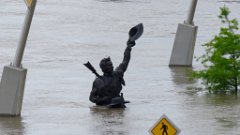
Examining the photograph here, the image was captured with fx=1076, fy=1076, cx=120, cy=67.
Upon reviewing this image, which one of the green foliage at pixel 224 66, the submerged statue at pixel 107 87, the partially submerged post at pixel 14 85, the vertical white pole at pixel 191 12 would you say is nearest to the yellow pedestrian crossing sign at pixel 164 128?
the partially submerged post at pixel 14 85

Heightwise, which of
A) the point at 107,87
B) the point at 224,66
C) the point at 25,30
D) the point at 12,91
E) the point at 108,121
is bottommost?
the point at 108,121

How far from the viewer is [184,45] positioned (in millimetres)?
22688

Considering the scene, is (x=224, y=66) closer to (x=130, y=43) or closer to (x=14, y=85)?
(x=130, y=43)

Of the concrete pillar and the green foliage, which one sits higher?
the green foliage

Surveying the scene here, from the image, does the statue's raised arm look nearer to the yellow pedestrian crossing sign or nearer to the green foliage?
the green foliage

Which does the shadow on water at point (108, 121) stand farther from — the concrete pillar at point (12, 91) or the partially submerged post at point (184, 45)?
the partially submerged post at point (184, 45)

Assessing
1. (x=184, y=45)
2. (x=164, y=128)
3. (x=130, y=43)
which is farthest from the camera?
(x=184, y=45)

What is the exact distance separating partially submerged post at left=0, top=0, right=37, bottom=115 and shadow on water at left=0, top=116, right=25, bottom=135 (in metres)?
0.18

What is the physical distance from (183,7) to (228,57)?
17524mm

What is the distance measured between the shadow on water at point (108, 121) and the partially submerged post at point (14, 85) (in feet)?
3.84

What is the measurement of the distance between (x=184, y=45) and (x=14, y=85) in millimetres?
6788

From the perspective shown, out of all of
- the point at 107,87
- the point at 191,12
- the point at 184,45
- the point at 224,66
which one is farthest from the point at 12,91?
the point at 191,12

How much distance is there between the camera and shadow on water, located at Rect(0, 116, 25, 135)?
49.3 ft

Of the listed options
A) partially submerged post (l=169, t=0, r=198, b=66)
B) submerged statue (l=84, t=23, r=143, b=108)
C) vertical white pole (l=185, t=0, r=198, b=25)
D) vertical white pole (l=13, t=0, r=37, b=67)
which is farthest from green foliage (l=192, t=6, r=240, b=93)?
partially submerged post (l=169, t=0, r=198, b=66)
